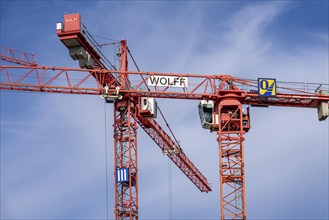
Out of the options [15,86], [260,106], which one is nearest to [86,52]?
[15,86]

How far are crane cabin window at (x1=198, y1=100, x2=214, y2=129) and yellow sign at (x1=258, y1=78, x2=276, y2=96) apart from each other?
6548mm

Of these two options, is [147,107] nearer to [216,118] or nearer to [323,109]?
[216,118]

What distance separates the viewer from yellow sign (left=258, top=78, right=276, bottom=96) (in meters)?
95.9

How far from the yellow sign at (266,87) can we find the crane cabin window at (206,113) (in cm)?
655

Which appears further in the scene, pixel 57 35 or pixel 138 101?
pixel 138 101

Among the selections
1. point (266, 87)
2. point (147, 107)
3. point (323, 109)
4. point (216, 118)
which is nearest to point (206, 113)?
point (216, 118)

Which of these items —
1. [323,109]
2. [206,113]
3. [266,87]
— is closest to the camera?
[266,87]

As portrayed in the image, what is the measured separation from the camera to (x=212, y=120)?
9669 cm

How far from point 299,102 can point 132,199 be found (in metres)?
26.2

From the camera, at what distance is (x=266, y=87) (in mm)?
96188

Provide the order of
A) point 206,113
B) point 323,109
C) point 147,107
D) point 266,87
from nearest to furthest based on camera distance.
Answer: point 266,87 < point 206,113 < point 323,109 < point 147,107

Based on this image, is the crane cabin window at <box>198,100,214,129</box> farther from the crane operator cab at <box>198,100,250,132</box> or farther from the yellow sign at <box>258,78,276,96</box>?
the yellow sign at <box>258,78,276,96</box>

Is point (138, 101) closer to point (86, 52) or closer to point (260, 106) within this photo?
point (86, 52)

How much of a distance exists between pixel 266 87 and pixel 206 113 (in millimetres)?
8190
